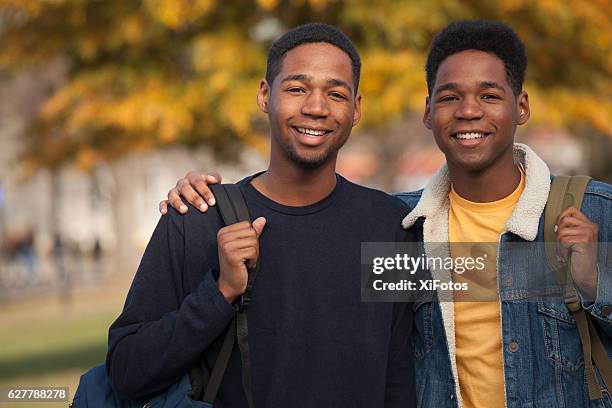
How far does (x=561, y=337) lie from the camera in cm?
350

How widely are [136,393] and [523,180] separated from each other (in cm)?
178

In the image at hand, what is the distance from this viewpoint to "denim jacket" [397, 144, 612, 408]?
11.3 ft

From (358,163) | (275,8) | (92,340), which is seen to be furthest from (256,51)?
(358,163)

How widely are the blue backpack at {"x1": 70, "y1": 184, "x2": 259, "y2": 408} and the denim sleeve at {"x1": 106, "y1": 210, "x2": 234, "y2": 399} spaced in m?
0.04

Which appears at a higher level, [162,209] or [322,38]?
[322,38]

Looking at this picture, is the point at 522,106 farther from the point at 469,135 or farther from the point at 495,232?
the point at 495,232

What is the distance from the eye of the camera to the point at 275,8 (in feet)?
29.7

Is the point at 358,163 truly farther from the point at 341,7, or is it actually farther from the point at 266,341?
the point at 266,341

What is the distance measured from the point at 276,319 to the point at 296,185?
0.55m

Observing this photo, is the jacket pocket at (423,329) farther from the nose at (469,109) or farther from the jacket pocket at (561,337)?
the nose at (469,109)

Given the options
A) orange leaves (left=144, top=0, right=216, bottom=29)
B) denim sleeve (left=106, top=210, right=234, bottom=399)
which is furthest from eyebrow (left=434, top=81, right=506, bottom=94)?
orange leaves (left=144, top=0, right=216, bottom=29)

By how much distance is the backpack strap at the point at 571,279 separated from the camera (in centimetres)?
337

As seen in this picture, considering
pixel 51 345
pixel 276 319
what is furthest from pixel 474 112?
pixel 51 345

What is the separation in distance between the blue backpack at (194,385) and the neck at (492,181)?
982 mm
